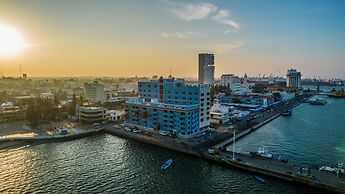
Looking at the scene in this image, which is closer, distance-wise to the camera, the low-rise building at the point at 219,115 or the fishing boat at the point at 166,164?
the fishing boat at the point at 166,164

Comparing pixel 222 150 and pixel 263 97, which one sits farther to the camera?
pixel 263 97

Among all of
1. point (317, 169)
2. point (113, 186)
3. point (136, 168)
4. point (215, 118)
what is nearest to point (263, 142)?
point (317, 169)

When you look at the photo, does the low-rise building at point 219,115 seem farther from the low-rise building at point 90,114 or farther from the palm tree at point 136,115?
the low-rise building at point 90,114

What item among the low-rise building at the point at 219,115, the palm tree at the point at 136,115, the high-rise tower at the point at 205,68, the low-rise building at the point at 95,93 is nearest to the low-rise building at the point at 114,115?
the palm tree at the point at 136,115

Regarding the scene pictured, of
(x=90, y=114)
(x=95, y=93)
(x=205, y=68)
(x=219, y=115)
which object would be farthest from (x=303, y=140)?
(x=205, y=68)

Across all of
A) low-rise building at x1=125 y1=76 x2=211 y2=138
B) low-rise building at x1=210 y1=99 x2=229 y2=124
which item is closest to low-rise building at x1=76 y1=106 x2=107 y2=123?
low-rise building at x1=125 y1=76 x2=211 y2=138

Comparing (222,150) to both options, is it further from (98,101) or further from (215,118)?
(98,101)

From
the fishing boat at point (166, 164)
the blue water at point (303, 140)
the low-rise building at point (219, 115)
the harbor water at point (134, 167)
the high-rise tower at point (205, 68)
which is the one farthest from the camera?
the high-rise tower at point (205, 68)

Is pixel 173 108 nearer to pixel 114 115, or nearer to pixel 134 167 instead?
pixel 134 167

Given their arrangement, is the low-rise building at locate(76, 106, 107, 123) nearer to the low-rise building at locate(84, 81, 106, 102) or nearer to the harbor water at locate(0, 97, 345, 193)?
the harbor water at locate(0, 97, 345, 193)
